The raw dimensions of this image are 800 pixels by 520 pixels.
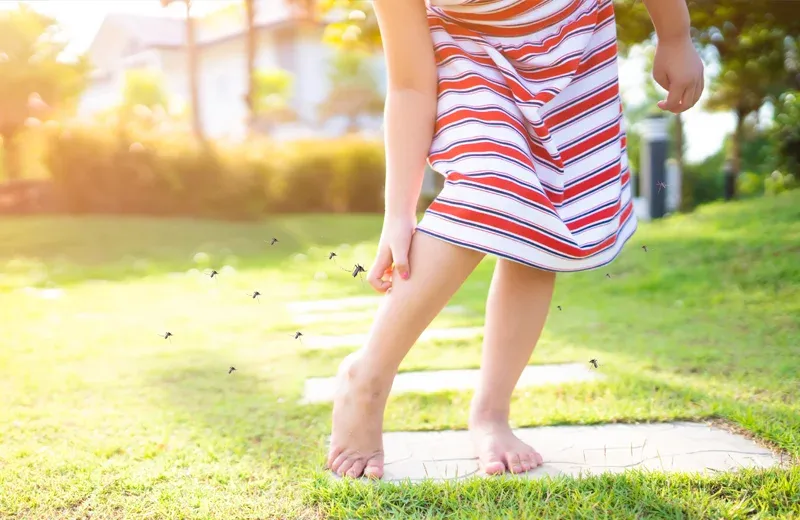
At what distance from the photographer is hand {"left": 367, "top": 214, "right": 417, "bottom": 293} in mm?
1300

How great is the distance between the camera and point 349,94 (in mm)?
21500

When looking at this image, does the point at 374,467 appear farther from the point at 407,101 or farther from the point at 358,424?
the point at 407,101

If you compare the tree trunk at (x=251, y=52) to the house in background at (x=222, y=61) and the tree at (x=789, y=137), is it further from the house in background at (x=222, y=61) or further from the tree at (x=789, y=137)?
the house in background at (x=222, y=61)

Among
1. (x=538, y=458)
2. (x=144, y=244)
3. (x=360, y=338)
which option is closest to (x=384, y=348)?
(x=538, y=458)

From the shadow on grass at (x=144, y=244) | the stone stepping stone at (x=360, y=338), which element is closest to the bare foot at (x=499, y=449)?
the stone stepping stone at (x=360, y=338)

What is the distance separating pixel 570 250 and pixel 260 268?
440cm

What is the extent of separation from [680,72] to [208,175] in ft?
25.5

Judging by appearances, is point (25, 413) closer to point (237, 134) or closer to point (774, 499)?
point (774, 499)

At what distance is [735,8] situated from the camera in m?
5.25

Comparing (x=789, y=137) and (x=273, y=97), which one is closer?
(x=789, y=137)

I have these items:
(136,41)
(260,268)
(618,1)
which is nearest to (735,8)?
(618,1)

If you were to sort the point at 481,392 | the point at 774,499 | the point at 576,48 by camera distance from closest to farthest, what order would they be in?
the point at 774,499, the point at 576,48, the point at 481,392

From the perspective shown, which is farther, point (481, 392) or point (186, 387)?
point (186, 387)

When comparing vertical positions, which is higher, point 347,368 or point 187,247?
point 347,368
